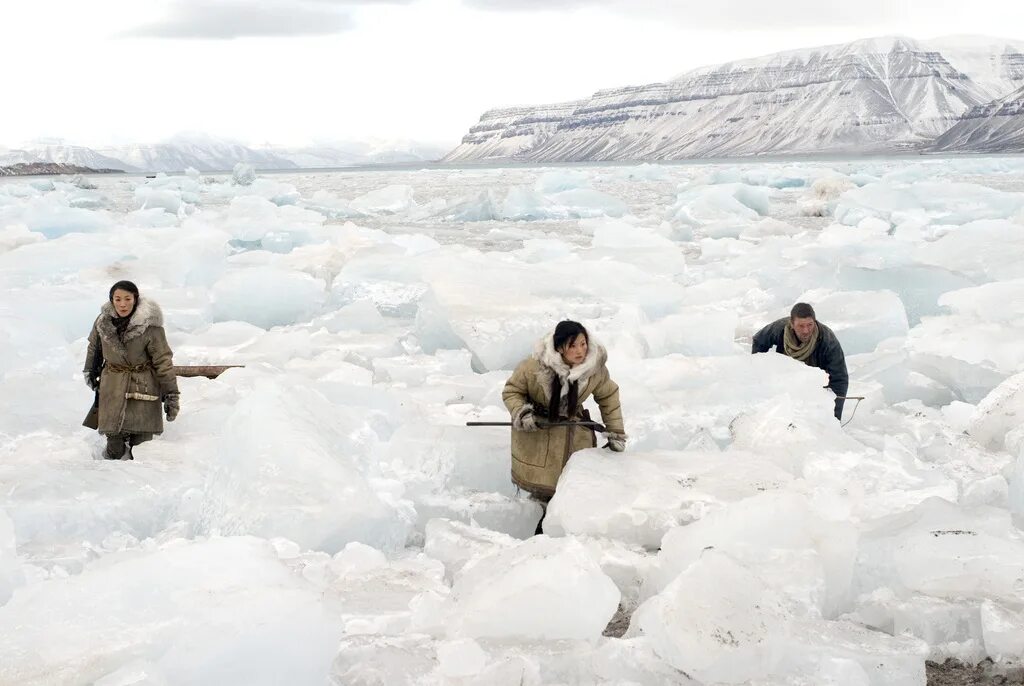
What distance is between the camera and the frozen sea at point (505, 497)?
2096 millimetres

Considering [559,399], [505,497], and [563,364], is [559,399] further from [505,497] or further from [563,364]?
[505,497]

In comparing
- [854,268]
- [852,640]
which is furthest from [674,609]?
[854,268]

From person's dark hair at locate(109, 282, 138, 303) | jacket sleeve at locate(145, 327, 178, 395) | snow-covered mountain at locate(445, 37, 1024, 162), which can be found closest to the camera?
person's dark hair at locate(109, 282, 138, 303)

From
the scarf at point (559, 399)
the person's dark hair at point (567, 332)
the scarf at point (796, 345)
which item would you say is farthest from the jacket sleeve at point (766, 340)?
the person's dark hair at point (567, 332)

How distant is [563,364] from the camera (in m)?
2.97

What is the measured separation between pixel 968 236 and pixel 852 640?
6.93m

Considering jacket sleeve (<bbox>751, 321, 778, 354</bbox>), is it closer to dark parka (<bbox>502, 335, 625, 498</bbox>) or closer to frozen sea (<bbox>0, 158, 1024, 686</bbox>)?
frozen sea (<bbox>0, 158, 1024, 686</bbox>)

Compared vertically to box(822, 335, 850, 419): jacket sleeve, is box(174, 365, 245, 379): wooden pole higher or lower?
lower

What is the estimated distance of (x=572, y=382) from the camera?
3.02 metres

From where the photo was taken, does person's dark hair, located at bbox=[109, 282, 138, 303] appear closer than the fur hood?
No

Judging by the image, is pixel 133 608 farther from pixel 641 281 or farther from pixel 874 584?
pixel 641 281

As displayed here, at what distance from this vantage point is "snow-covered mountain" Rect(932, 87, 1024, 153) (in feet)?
263

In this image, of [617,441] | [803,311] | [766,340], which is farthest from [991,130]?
[617,441]

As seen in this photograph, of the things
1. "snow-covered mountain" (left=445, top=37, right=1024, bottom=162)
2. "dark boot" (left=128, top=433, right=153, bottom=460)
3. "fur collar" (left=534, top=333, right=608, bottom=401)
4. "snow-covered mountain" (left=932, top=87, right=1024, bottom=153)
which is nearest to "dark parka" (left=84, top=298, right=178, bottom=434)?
"dark boot" (left=128, top=433, right=153, bottom=460)
